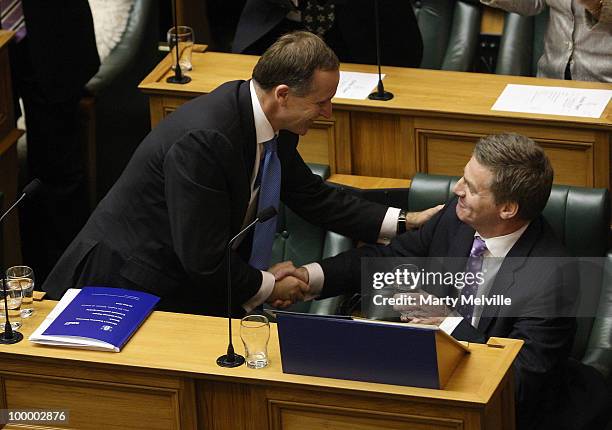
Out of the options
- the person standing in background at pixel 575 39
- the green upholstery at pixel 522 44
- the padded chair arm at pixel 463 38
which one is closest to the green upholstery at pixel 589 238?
the person standing in background at pixel 575 39

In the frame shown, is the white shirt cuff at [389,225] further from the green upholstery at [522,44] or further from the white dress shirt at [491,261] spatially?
the green upholstery at [522,44]

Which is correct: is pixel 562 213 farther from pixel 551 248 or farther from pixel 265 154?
pixel 265 154

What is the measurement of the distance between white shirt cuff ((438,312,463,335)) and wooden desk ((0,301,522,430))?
27 cm

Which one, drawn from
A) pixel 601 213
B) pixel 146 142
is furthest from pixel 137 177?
pixel 601 213

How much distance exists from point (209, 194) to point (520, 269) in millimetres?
871

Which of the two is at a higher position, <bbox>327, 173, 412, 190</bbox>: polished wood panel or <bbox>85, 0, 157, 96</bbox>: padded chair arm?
<bbox>85, 0, 157, 96</bbox>: padded chair arm

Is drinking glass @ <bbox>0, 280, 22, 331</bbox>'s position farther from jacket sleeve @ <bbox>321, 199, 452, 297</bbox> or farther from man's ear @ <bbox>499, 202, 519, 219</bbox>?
man's ear @ <bbox>499, 202, 519, 219</bbox>

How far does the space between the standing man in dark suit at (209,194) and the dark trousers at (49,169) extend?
1.91m

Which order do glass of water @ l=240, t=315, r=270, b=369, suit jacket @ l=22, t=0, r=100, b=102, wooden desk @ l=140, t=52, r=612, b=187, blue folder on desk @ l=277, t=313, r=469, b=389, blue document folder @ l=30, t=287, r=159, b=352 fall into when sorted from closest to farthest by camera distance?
blue folder on desk @ l=277, t=313, r=469, b=389
glass of water @ l=240, t=315, r=270, b=369
blue document folder @ l=30, t=287, r=159, b=352
wooden desk @ l=140, t=52, r=612, b=187
suit jacket @ l=22, t=0, r=100, b=102

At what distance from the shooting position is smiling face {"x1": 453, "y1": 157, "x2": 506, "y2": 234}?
3.61 meters

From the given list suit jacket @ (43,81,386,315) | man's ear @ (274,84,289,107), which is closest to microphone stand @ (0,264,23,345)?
suit jacket @ (43,81,386,315)

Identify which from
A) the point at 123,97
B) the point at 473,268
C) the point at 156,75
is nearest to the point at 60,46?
the point at 123,97

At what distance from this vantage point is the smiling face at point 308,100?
3740 millimetres

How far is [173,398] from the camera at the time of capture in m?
3.38
